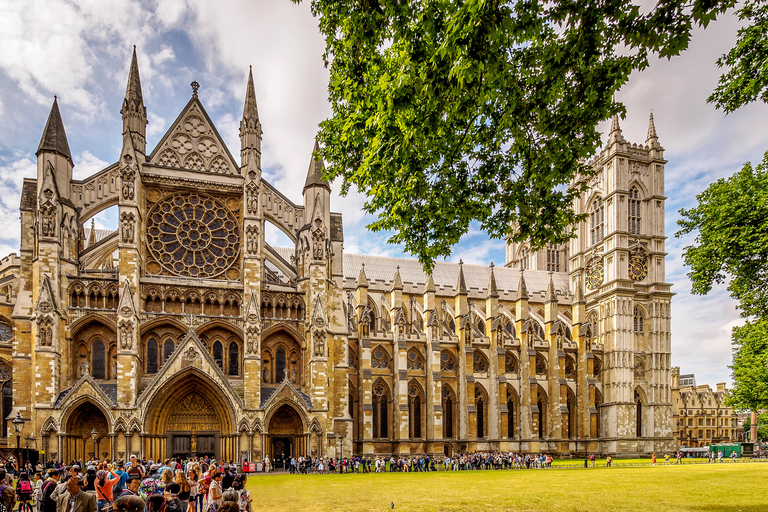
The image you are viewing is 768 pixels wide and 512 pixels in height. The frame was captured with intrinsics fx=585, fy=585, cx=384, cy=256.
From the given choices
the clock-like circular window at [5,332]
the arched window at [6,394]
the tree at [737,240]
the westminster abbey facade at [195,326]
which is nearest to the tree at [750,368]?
the tree at [737,240]

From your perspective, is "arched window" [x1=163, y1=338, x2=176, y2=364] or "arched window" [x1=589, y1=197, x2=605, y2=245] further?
"arched window" [x1=589, y1=197, x2=605, y2=245]

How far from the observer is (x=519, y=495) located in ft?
62.7

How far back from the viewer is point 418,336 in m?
46.3

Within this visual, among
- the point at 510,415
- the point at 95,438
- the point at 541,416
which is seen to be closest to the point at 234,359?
the point at 95,438

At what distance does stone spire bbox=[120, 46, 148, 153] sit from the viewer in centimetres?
3181

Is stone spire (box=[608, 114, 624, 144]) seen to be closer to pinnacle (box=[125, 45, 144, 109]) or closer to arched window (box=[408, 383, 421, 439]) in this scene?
arched window (box=[408, 383, 421, 439])

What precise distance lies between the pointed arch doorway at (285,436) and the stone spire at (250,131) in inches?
547

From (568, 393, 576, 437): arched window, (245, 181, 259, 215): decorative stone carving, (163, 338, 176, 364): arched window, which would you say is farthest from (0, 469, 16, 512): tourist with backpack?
(568, 393, 576, 437): arched window

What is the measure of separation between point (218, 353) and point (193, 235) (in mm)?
6729

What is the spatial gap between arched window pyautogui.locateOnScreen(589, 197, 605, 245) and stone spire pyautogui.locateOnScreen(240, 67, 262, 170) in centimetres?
3732

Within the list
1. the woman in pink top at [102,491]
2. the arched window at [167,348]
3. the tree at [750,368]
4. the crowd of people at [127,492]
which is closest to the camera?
the crowd of people at [127,492]

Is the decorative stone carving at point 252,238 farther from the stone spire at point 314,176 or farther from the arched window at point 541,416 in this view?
the arched window at point 541,416

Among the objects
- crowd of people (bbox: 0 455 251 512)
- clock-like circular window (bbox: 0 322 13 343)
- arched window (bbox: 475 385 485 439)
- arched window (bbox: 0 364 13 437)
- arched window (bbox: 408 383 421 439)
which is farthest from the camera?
arched window (bbox: 475 385 485 439)

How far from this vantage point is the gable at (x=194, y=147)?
A: 108ft
